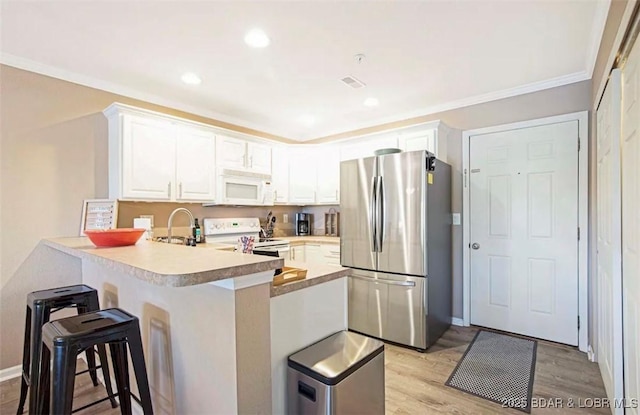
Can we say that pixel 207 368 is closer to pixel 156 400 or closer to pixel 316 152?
pixel 156 400

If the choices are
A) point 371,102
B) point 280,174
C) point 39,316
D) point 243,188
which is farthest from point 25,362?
point 371,102

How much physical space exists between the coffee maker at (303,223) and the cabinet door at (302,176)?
45 centimetres

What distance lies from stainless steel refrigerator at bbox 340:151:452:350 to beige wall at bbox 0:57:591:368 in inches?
54.1

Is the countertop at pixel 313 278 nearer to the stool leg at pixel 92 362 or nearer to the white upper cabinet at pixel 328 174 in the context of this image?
the stool leg at pixel 92 362

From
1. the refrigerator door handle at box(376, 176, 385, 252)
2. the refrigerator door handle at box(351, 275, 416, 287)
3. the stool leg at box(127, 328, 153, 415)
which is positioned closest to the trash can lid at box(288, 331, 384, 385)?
the stool leg at box(127, 328, 153, 415)

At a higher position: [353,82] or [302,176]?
[353,82]

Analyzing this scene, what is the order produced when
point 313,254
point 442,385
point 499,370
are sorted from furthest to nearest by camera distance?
point 313,254 → point 499,370 → point 442,385

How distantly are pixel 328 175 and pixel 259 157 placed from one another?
0.97 metres

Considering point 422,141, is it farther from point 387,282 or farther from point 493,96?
point 387,282

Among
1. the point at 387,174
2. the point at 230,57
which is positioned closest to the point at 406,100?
the point at 387,174

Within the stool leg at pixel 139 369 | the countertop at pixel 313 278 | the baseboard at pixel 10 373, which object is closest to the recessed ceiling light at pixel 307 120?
the countertop at pixel 313 278

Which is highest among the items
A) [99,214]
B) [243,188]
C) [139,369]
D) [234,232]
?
[243,188]

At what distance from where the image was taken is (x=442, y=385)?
2.33 metres

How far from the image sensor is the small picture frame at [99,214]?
9.20 ft
